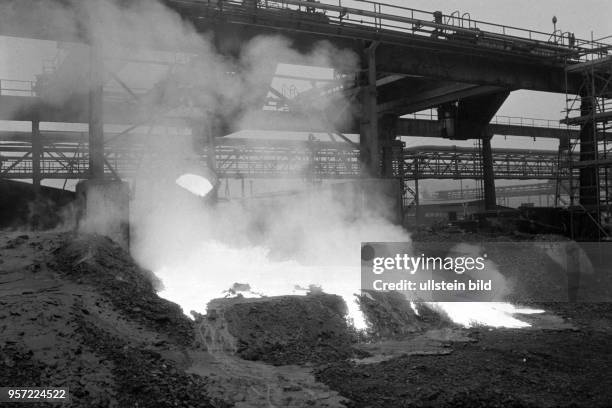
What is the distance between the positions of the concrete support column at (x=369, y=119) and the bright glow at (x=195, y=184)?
3.81 m

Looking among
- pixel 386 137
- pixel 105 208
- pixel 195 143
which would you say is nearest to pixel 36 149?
pixel 195 143

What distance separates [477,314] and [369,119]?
504 cm

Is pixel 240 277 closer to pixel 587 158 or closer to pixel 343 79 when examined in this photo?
pixel 343 79

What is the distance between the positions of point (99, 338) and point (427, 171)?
2731cm

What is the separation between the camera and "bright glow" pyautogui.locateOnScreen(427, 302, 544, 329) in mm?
9211

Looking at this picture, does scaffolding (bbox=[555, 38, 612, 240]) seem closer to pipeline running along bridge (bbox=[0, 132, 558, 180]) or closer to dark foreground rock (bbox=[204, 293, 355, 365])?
pipeline running along bridge (bbox=[0, 132, 558, 180])

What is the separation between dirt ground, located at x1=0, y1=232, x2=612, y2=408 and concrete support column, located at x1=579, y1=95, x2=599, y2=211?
962 centimetres

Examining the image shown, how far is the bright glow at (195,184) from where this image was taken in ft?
33.7

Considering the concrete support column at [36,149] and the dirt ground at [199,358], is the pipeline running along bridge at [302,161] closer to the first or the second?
the concrete support column at [36,149]

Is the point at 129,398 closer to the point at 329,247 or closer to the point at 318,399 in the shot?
Answer: the point at 318,399

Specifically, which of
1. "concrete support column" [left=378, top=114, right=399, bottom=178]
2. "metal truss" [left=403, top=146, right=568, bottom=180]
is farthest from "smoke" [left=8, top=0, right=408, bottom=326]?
"metal truss" [left=403, top=146, right=568, bottom=180]

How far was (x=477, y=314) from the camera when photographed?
9664 mm

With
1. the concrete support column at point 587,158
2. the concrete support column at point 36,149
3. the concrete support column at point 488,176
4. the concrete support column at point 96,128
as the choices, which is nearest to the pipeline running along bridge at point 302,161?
the concrete support column at point 36,149

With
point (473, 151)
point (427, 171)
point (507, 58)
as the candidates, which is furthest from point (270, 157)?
point (507, 58)
